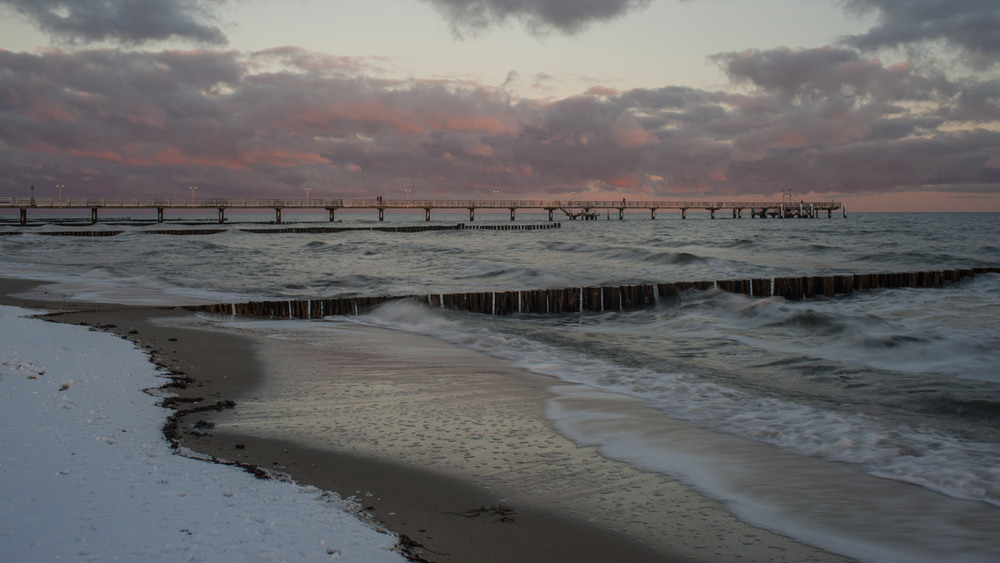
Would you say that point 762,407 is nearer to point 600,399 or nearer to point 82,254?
point 600,399

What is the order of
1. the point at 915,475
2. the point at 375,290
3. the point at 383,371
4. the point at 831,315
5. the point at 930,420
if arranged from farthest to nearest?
1. the point at 375,290
2. the point at 831,315
3. the point at 383,371
4. the point at 930,420
5. the point at 915,475

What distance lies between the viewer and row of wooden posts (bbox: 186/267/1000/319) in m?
13.7

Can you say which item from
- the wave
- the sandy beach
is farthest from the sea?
the sandy beach

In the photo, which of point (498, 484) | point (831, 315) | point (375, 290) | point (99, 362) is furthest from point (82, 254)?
point (498, 484)

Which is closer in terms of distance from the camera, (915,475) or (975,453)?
(915,475)

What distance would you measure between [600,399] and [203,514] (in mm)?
4714

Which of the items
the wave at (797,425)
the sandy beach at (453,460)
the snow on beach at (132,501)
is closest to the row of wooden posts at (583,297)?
the sandy beach at (453,460)

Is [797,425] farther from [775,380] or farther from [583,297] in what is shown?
[583,297]

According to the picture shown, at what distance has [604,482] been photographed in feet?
15.3

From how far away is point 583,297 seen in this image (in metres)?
16.6

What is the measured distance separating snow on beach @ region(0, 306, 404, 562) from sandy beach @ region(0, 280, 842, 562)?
1.10 feet

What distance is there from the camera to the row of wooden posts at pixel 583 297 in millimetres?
13711

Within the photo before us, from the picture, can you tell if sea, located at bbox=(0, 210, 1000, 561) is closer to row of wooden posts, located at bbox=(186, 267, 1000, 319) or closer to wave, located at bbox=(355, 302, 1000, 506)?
wave, located at bbox=(355, 302, 1000, 506)

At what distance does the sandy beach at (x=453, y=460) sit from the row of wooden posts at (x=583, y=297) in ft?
15.3
